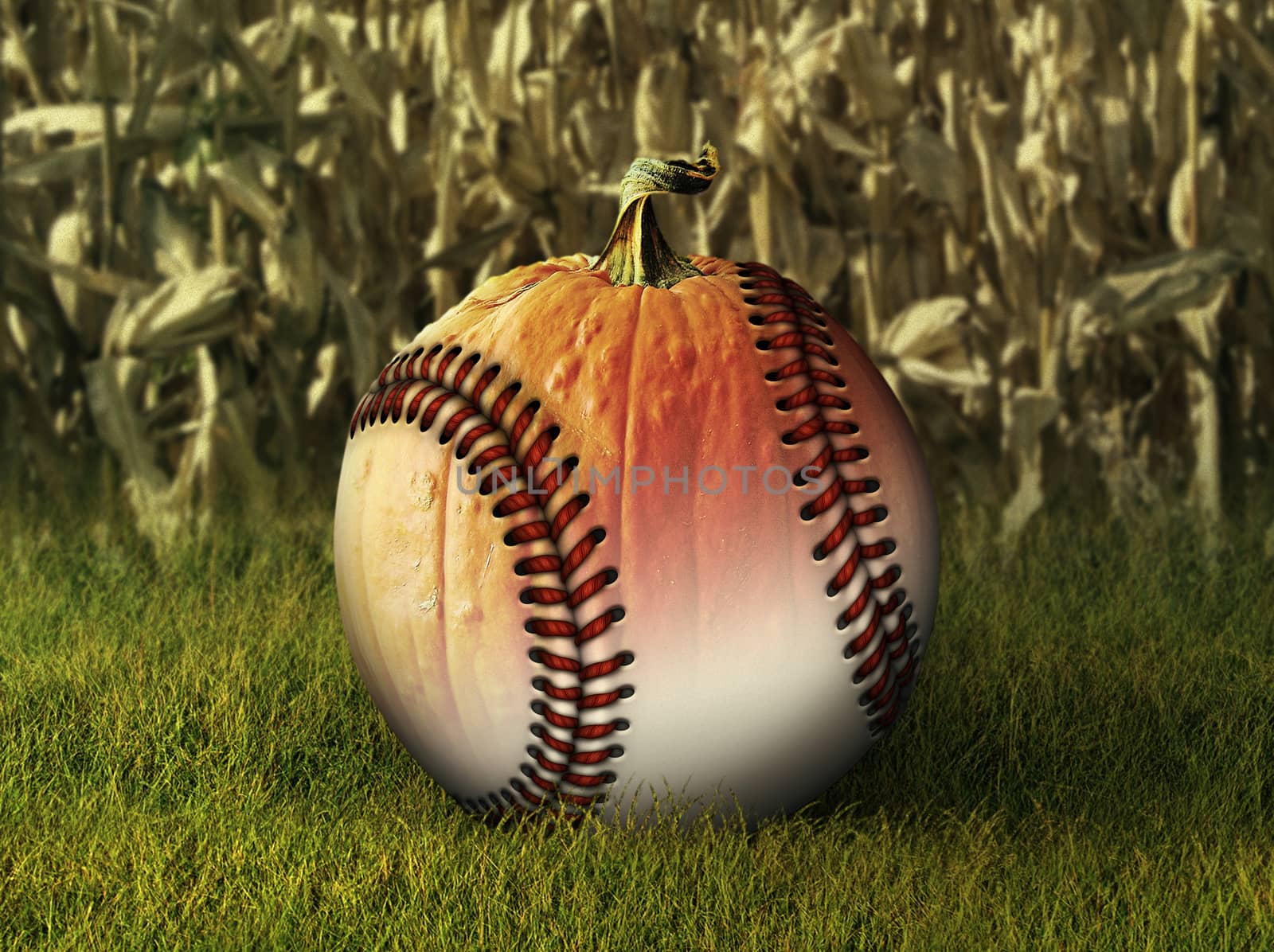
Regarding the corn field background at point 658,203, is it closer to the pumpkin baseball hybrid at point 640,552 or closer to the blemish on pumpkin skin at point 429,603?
the pumpkin baseball hybrid at point 640,552

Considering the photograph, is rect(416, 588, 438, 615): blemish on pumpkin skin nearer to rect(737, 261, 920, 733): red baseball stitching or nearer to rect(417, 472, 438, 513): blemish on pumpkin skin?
rect(417, 472, 438, 513): blemish on pumpkin skin

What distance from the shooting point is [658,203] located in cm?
509

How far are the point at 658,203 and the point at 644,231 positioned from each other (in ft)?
7.58

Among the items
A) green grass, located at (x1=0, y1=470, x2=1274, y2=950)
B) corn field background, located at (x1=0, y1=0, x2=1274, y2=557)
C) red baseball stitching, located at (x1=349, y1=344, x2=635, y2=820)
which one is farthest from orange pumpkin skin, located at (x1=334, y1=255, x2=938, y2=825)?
corn field background, located at (x1=0, y1=0, x2=1274, y2=557)

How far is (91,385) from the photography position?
439cm

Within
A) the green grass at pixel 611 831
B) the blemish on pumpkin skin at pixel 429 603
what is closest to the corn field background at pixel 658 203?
the green grass at pixel 611 831

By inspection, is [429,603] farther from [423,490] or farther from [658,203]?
[658,203]

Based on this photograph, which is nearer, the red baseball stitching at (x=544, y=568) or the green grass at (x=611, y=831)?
the green grass at (x=611, y=831)

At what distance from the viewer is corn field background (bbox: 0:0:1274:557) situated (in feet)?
15.0

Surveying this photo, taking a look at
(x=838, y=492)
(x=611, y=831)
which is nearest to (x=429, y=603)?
(x=611, y=831)

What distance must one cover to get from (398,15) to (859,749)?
11.8 feet

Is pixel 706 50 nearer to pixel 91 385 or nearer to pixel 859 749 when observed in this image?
pixel 91 385

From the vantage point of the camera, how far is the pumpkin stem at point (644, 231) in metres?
2.81

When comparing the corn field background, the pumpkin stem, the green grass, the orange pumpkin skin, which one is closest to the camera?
the green grass
